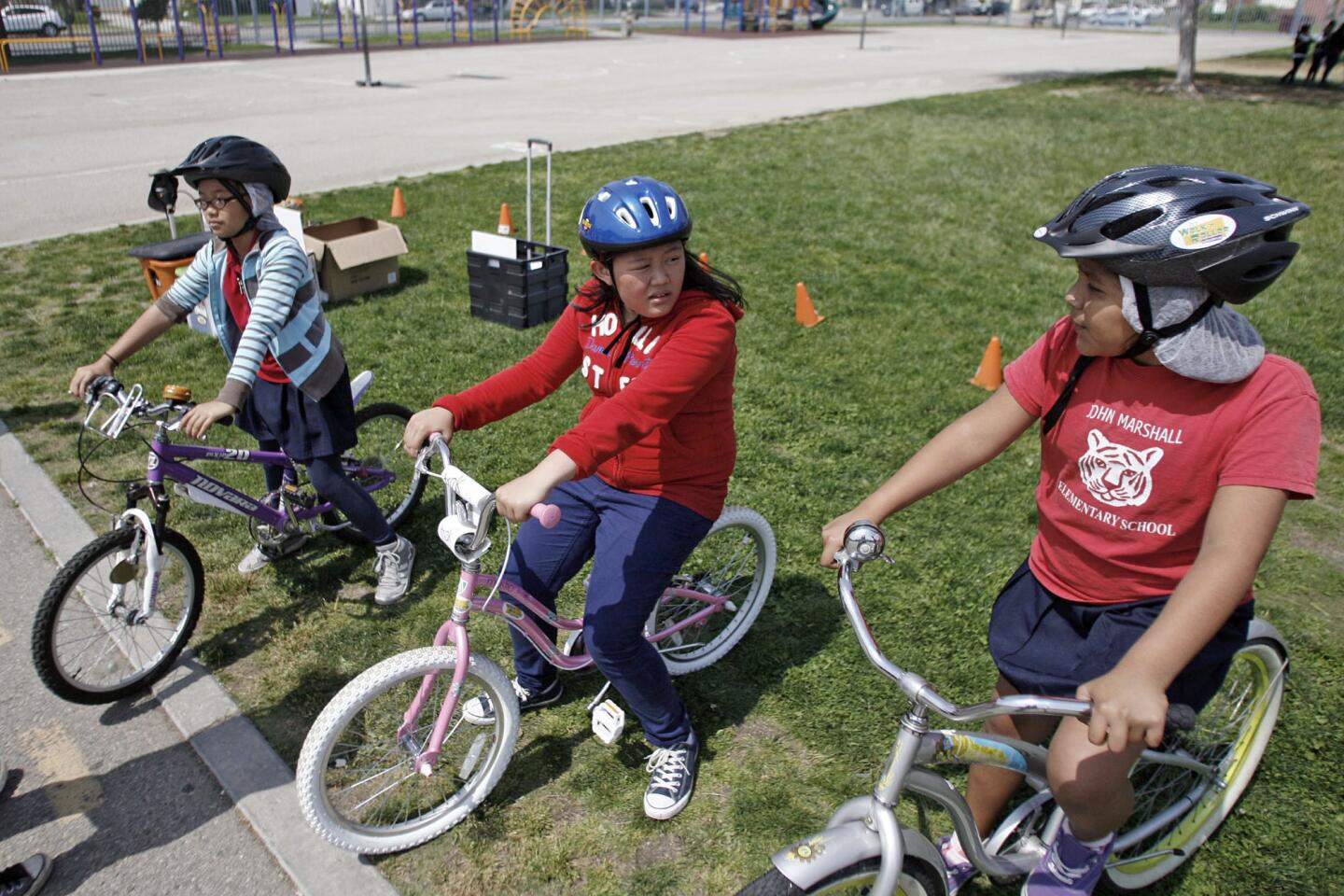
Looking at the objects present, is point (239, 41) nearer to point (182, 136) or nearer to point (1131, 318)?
point (182, 136)

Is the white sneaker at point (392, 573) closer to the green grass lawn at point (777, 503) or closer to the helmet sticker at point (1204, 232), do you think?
the green grass lawn at point (777, 503)

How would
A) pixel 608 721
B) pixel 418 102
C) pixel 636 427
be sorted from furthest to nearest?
pixel 418 102, pixel 608 721, pixel 636 427

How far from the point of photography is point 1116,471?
7.81ft

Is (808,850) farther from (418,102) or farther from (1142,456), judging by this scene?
(418,102)

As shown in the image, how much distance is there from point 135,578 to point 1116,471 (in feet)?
11.6

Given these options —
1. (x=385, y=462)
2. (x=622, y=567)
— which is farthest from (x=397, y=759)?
(x=385, y=462)

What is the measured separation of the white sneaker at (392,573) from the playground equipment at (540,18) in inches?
1356

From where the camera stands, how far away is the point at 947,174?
13.1m

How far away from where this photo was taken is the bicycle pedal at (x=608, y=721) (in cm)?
350

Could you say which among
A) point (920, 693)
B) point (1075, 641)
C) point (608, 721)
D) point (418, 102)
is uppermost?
point (418, 102)

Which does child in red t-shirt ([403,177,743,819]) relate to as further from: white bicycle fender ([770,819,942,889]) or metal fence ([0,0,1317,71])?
metal fence ([0,0,1317,71])

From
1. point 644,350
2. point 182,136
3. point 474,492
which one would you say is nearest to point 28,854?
point 474,492

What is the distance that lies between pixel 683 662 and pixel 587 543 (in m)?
0.91

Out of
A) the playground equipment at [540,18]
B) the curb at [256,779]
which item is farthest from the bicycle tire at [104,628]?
the playground equipment at [540,18]
